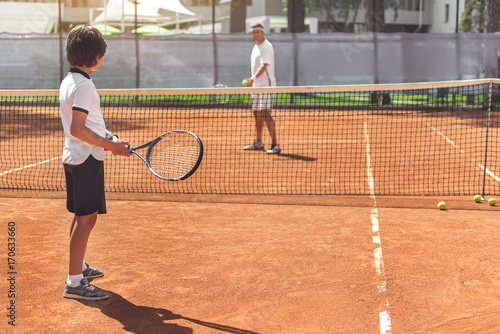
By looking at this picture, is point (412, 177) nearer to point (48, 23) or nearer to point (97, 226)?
point (97, 226)

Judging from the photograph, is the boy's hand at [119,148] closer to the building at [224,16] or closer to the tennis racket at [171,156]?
the tennis racket at [171,156]

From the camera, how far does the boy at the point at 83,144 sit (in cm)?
372

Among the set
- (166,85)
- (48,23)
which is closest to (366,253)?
(166,85)

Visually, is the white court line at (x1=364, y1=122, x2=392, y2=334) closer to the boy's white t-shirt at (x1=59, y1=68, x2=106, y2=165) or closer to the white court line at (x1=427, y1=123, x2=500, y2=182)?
the white court line at (x1=427, y1=123, x2=500, y2=182)

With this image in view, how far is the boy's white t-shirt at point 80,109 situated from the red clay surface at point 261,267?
0.88 metres

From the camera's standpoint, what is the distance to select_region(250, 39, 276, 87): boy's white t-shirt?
969 centimetres

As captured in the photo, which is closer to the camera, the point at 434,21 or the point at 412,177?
the point at 412,177

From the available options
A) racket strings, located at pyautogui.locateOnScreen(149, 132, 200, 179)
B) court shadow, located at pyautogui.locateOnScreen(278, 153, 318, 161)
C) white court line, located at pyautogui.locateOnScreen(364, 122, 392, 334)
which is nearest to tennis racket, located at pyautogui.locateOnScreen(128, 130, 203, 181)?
racket strings, located at pyautogui.locateOnScreen(149, 132, 200, 179)

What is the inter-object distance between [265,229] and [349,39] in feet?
47.7

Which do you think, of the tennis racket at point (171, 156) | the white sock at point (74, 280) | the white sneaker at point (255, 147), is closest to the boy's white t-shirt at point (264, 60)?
the white sneaker at point (255, 147)

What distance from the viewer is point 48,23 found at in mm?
35219

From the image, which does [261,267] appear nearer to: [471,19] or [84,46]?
[84,46]

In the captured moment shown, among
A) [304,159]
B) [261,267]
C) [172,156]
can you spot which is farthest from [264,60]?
[261,267]

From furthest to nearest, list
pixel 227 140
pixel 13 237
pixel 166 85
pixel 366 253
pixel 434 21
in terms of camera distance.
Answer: pixel 434 21
pixel 166 85
pixel 227 140
pixel 13 237
pixel 366 253
